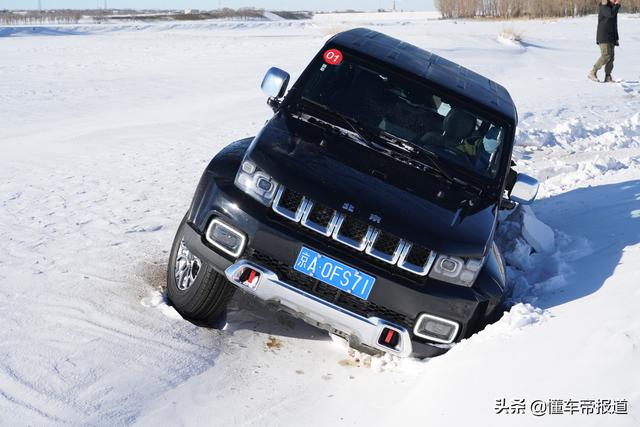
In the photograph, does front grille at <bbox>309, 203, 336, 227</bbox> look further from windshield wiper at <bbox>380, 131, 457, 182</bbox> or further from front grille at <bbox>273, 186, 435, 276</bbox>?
windshield wiper at <bbox>380, 131, 457, 182</bbox>

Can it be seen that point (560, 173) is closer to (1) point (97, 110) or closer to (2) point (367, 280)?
(2) point (367, 280)

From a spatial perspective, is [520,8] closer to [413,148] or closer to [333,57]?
[333,57]

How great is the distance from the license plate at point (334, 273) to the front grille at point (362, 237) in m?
0.12

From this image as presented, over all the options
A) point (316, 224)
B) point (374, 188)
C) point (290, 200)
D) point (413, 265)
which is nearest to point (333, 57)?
point (374, 188)

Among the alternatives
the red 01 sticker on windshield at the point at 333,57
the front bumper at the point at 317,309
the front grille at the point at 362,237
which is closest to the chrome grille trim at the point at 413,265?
the front grille at the point at 362,237

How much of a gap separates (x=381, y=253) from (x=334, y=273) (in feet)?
0.89

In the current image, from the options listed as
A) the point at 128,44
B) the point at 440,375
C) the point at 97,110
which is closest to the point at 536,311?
Result: the point at 440,375

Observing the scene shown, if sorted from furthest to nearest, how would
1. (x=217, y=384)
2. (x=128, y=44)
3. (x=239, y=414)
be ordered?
(x=128, y=44), (x=217, y=384), (x=239, y=414)

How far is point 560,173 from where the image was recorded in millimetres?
10047

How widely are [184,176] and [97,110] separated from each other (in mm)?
5425

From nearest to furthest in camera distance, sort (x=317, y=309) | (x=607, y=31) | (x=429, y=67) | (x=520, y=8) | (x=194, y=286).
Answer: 1. (x=317, y=309)
2. (x=194, y=286)
3. (x=429, y=67)
4. (x=607, y=31)
5. (x=520, y=8)

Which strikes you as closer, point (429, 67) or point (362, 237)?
point (362, 237)

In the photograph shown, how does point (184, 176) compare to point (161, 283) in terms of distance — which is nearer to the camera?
point (161, 283)

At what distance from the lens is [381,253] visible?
434 centimetres
